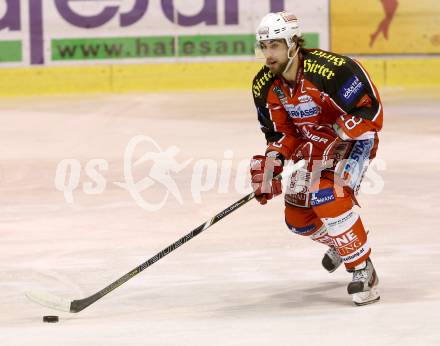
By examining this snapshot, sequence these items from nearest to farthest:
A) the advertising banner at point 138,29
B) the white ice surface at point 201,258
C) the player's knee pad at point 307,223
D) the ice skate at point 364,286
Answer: the white ice surface at point 201,258 → the ice skate at point 364,286 → the player's knee pad at point 307,223 → the advertising banner at point 138,29

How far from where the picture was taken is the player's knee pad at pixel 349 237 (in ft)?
16.6

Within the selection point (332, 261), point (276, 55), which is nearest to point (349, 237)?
point (332, 261)

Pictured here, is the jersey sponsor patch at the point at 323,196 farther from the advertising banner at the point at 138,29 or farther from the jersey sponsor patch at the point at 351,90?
the advertising banner at the point at 138,29

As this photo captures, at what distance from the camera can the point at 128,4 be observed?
11977 millimetres

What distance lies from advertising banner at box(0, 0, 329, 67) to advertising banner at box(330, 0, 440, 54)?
0.15 metres

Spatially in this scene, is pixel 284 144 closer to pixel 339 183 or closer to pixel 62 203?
pixel 339 183

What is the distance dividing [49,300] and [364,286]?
Answer: 1273mm

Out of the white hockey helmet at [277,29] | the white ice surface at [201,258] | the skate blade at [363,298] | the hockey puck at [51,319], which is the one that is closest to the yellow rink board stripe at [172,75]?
the white ice surface at [201,258]

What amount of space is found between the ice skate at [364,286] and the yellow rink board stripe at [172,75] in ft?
23.1

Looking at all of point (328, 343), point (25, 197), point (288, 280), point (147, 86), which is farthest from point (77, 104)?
point (328, 343)

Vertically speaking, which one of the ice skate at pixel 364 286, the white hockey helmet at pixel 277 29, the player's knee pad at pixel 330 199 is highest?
the white hockey helmet at pixel 277 29

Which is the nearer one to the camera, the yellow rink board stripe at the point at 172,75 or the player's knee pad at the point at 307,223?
the player's knee pad at the point at 307,223

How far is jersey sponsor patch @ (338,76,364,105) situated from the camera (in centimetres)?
500

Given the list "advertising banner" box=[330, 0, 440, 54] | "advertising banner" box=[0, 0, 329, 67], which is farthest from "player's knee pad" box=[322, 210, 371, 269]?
"advertising banner" box=[330, 0, 440, 54]
